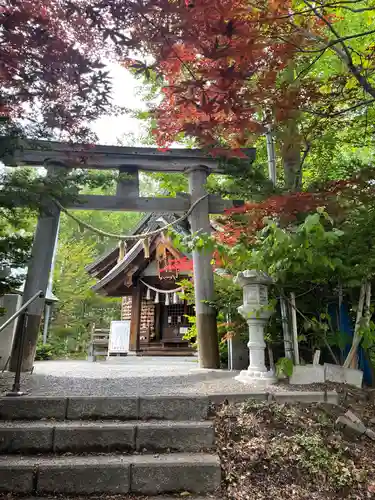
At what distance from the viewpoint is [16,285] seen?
4047 millimetres

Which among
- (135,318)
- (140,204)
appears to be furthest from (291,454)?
(135,318)

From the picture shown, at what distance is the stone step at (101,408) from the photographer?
9.89 ft

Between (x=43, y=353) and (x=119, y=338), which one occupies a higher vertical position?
(x=119, y=338)

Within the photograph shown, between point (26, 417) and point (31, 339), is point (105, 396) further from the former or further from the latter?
point (31, 339)

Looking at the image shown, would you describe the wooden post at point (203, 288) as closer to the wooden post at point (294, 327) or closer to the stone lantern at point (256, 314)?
the stone lantern at point (256, 314)

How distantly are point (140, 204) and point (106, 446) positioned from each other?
4696mm

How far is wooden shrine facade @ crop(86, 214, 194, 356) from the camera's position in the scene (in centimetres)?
1198

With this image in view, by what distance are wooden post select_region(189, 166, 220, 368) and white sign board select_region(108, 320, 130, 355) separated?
687 centimetres

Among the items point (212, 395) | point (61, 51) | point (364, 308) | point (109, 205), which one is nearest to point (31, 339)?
point (109, 205)

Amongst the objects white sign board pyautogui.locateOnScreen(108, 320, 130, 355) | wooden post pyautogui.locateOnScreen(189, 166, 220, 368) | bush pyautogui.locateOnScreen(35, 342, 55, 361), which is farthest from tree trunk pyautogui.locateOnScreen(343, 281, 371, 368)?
bush pyautogui.locateOnScreen(35, 342, 55, 361)

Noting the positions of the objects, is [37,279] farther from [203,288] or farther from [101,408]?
[101,408]

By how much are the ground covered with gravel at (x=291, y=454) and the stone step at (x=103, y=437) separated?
0.23 metres

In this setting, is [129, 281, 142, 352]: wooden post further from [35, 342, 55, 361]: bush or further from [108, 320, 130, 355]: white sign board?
[35, 342, 55, 361]: bush

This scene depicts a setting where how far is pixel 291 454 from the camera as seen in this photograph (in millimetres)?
2609
